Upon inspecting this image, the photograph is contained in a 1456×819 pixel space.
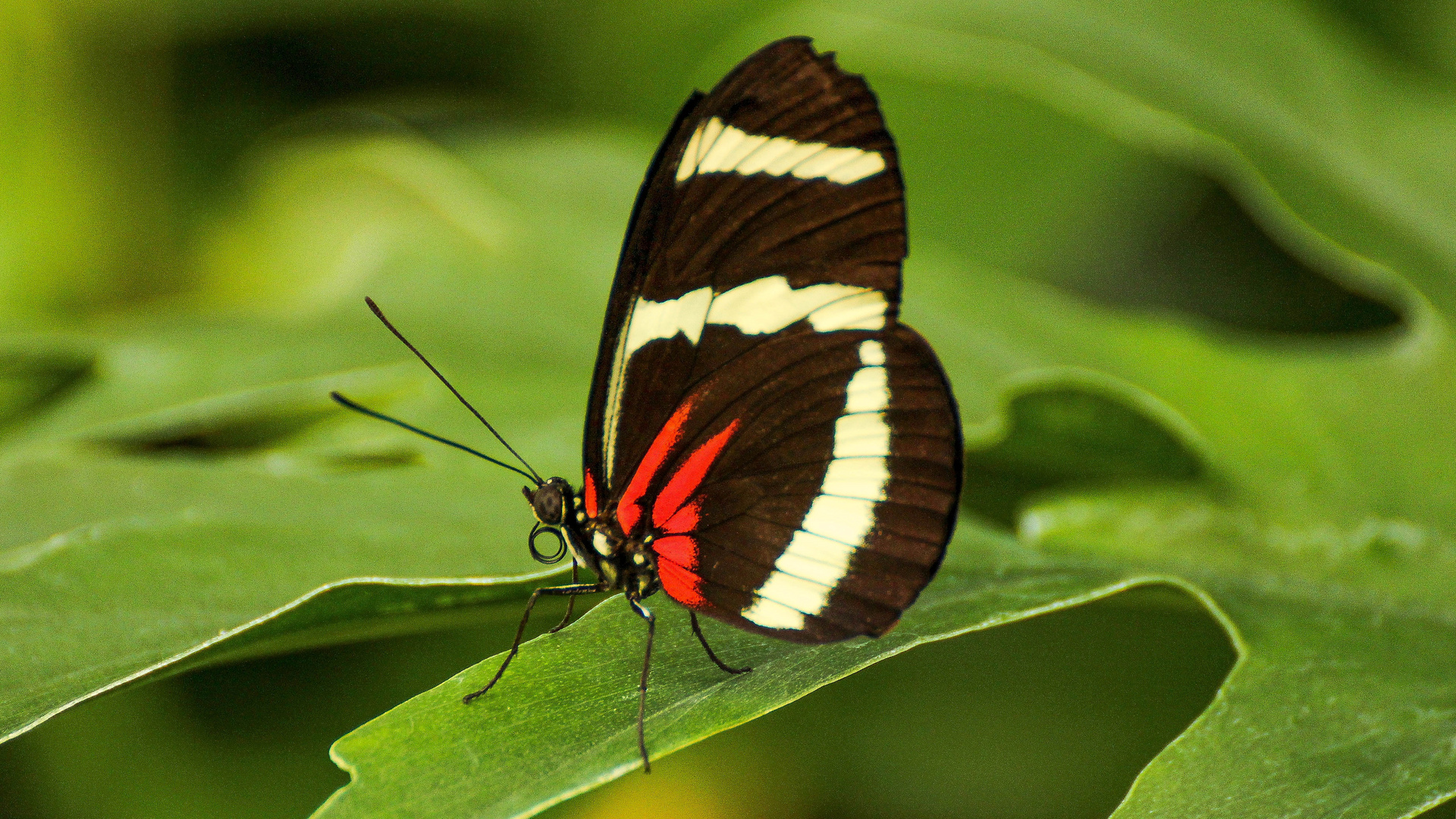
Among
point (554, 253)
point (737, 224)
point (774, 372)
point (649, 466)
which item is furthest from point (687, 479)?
point (554, 253)

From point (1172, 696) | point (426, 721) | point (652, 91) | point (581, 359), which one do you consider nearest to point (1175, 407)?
point (1172, 696)

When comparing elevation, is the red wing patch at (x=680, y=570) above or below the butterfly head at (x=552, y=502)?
below

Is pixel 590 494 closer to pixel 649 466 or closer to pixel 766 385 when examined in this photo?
pixel 649 466

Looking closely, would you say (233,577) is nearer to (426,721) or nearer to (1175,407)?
(426,721)

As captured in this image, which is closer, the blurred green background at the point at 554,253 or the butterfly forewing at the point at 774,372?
the butterfly forewing at the point at 774,372

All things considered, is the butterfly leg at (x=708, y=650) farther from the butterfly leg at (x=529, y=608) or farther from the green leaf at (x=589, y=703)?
the butterfly leg at (x=529, y=608)

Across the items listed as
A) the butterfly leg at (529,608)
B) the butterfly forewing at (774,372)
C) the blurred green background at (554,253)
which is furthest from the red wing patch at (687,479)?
the blurred green background at (554,253)
